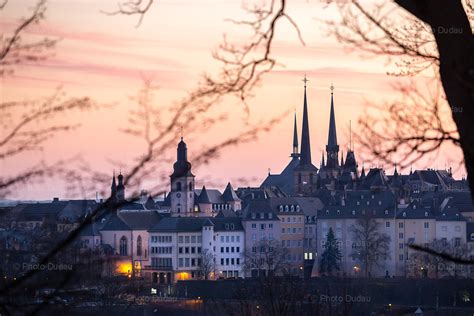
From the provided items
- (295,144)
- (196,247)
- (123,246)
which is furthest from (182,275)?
(295,144)

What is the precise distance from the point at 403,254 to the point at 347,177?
43.6 ft

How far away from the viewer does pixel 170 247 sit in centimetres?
8119

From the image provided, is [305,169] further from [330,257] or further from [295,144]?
[330,257]

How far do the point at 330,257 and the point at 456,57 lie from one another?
72805 millimetres

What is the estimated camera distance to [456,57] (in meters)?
3.57

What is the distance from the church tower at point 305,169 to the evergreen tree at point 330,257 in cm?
2006

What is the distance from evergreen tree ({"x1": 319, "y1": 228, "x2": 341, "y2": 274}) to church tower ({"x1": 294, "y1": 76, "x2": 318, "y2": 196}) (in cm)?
2006

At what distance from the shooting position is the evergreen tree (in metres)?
75.3

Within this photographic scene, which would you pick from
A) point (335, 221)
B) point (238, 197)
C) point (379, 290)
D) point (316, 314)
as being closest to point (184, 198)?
point (238, 197)

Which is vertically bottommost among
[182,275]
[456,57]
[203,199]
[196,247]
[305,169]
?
[456,57]

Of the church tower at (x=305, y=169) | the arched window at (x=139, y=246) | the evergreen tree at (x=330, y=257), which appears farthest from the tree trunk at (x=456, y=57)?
the church tower at (x=305, y=169)

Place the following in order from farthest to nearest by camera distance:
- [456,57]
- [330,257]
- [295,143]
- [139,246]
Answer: [295,143] → [139,246] → [330,257] → [456,57]

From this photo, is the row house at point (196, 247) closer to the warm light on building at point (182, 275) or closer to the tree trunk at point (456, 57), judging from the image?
the warm light on building at point (182, 275)

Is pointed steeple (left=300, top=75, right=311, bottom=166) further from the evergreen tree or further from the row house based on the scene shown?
the evergreen tree
